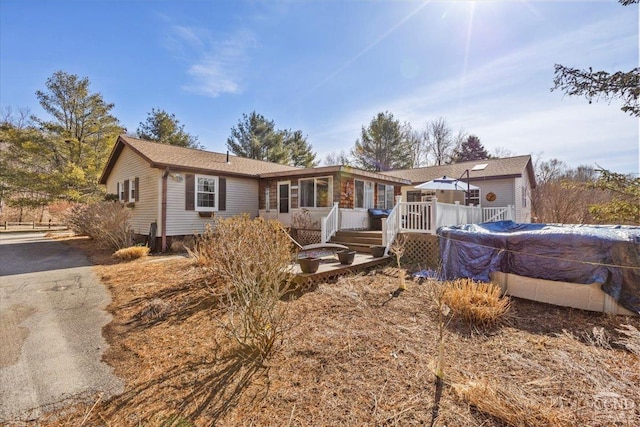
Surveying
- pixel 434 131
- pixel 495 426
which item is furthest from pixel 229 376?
pixel 434 131

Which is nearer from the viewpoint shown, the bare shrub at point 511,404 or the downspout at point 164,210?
the bare shrub at point 511,404

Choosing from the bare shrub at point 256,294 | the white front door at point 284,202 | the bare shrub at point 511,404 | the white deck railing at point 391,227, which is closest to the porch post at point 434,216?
the white deck railing at point 391,227

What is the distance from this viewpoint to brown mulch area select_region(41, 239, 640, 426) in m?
2.27

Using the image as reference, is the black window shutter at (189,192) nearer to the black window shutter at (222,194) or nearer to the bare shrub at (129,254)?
the black window shutter at (222,194)

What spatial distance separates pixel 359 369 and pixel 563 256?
4.31 meters

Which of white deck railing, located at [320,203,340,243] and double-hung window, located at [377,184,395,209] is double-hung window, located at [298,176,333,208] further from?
double-hung window, located at [377,184,395,209]

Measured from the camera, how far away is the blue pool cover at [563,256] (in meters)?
4.43

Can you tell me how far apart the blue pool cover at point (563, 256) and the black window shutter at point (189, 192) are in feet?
30.8

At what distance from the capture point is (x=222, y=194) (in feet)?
40.0

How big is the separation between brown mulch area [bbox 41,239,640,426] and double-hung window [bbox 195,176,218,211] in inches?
278

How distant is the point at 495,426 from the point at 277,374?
186cm

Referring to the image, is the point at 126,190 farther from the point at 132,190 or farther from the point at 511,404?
the point at 511,404

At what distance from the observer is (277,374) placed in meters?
2.88

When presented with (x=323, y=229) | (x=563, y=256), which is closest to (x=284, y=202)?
(x=323, y=229)
